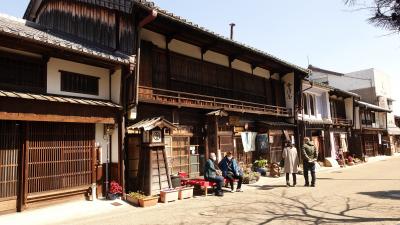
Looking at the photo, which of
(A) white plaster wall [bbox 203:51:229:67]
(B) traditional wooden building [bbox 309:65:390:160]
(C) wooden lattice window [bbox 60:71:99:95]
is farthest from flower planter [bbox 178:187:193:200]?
(B) traditional wooden building [bbox 309:65:390:160]

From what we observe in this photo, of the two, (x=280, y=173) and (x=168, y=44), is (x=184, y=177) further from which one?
(x=280, y=173)

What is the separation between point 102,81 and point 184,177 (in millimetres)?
5265

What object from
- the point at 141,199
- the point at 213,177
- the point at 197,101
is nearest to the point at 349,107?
the point at 197,101

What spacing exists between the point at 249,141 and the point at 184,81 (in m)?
6.10

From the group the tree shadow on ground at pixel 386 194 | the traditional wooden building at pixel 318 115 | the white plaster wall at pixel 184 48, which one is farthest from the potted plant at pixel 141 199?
the traditional wooden building at pixel 318 115

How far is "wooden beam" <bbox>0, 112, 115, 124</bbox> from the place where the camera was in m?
9.38

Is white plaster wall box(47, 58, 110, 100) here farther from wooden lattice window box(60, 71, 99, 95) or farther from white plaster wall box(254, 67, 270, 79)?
white plaster wall box(254, 67, 270, 79)

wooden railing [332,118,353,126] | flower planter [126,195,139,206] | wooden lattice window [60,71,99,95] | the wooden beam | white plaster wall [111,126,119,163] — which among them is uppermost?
wooden lattice window [60,71,99,95]

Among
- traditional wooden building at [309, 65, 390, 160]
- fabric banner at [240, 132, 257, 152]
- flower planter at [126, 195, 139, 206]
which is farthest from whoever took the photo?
traditional wooden building at [309, 65, 390, 160]

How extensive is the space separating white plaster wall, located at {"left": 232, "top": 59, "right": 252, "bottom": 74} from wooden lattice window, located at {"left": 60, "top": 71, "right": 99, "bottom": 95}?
9.78 meters

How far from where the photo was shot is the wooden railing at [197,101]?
13.8 m

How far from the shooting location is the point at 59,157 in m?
10.8

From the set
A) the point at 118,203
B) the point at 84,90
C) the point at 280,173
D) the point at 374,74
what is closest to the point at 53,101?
the point at 84,90

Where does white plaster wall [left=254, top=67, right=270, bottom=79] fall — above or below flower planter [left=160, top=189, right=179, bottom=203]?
above
